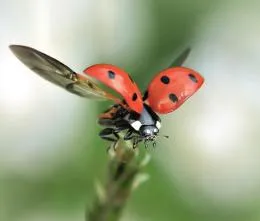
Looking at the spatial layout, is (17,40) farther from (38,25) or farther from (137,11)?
(137,11)

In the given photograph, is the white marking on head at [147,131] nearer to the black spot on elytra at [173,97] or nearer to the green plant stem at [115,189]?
the black spot on elytra at [173,97]

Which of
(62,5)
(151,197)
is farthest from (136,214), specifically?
(62,5)

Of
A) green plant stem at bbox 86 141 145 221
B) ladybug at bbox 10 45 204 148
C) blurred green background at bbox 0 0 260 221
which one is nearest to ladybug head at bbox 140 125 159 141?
ladybug at bbox 10 45 204 148

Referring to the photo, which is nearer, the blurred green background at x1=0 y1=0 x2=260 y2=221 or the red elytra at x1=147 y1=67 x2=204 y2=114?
the red elytra at x1=147 y1=67 x2=204 y2=114

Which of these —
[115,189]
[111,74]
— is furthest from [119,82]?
[115,189]

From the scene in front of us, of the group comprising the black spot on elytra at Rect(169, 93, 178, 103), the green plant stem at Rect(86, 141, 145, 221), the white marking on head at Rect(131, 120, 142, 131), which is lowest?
the green plant stem at Rect(86, 141, 145, 221)

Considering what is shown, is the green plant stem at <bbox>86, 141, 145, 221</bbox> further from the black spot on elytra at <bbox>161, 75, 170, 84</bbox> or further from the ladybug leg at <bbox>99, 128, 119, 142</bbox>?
Answer: the black spot on elytra at <bbox>161, 75, 170, 84</bbox>

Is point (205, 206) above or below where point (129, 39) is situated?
below

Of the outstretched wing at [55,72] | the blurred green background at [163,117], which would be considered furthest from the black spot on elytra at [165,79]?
the blurred green background at [163,117]
